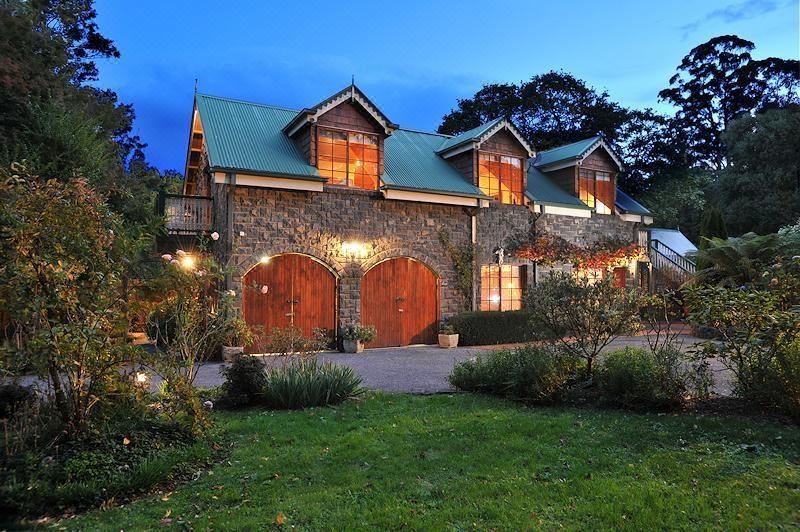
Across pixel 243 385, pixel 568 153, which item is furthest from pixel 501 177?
pixel 243 385

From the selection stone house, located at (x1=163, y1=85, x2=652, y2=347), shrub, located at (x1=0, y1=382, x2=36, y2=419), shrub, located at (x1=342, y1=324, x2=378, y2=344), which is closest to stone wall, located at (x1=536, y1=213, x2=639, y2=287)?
stone house, located at (x1=163, y1=85, x2=652, y2=347)

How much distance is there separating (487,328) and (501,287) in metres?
2.19

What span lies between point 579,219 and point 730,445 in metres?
13.7

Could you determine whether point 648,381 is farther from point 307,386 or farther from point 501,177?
point 501,177

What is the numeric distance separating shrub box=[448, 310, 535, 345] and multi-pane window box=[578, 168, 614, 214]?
6.05m

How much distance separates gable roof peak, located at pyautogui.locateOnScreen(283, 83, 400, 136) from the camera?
1321 centimetres

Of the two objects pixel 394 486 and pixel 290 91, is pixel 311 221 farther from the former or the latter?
pixel 290 91

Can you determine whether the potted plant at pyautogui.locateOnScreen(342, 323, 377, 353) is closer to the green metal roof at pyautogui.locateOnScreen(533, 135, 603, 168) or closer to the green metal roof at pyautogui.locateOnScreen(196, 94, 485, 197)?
the green metal roof at pyautogui.locateOnScreen(196, 94, 485, 197)

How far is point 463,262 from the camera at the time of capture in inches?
595

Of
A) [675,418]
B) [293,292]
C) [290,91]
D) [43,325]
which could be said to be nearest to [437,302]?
[293,292]

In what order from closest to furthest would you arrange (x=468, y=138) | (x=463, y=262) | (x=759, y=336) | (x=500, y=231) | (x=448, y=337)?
(x=759, y=336) < (x=448, y=337) < (x=463, y=262) < (x=468, y=138) < (x=500, y=231)

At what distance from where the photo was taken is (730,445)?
15.2 ft

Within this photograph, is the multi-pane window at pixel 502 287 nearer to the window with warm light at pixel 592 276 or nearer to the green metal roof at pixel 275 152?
the window with warm light at pixel 592 276

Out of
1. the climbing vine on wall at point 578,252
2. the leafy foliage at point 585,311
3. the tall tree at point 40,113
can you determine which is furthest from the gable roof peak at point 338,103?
the leafy foliage at point 585,311
